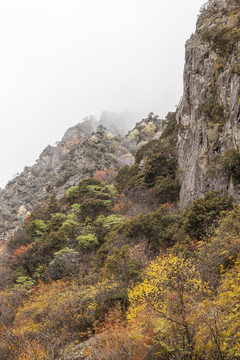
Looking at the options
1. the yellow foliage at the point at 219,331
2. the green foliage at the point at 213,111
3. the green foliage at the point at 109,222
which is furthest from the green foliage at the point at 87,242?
the yellow foliage at the point at 219,331

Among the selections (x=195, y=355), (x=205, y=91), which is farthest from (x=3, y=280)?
(x=205, y=91)

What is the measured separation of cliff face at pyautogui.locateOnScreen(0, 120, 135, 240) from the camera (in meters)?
42.7

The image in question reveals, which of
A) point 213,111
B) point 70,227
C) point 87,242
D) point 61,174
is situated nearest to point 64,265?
point 87,242

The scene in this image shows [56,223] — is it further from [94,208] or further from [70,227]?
[94,208]

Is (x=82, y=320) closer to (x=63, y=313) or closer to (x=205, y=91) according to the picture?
(x=63, y=313)

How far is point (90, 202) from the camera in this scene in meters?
26.2

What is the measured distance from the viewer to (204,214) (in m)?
13.7

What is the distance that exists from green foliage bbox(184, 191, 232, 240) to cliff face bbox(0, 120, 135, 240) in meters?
28.2

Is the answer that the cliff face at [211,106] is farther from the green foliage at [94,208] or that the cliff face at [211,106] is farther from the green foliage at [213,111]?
the green foliage at [94,208]

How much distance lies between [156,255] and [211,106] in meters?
13.3

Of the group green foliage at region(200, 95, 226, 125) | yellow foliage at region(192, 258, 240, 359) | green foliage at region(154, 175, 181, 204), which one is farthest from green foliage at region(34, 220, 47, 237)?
yellow foliage at region(192, 258, 240, 359)

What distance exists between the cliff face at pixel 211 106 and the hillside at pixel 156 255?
0.37 feet

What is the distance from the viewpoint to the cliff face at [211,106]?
15.6m

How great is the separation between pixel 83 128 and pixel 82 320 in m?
71.8
